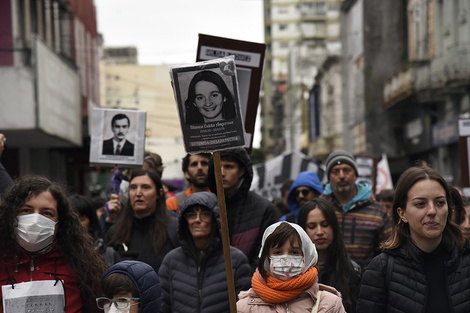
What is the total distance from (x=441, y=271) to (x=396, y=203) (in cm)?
47

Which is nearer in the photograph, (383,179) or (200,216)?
(200,216)

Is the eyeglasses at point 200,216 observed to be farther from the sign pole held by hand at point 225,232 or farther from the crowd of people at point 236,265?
the sign pole held by hand at point 225,232

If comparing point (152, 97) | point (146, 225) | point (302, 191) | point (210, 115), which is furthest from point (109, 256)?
point (152, 97)

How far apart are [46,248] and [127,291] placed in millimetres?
509

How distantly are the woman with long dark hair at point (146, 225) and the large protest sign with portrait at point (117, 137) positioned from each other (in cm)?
115

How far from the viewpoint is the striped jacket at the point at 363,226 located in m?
6.52

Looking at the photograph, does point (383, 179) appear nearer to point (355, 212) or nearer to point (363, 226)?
point (355, 212)

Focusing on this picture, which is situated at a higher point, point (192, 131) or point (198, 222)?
point (192, 131)

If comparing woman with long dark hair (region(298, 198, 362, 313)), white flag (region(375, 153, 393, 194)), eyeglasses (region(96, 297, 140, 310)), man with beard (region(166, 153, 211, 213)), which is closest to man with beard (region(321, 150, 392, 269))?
woman with long dark hair (region(298, 198, 362, 313))

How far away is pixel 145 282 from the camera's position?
4.31 meters

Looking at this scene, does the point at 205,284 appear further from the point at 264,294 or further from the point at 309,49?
the point at 309,49

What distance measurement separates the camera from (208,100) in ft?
14.9

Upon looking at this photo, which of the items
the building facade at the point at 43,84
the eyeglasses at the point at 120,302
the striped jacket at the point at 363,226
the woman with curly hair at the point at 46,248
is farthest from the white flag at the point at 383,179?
the eyeglasses at the point at 120,302

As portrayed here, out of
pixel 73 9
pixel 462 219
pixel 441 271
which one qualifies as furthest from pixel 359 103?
pixel 441 271
